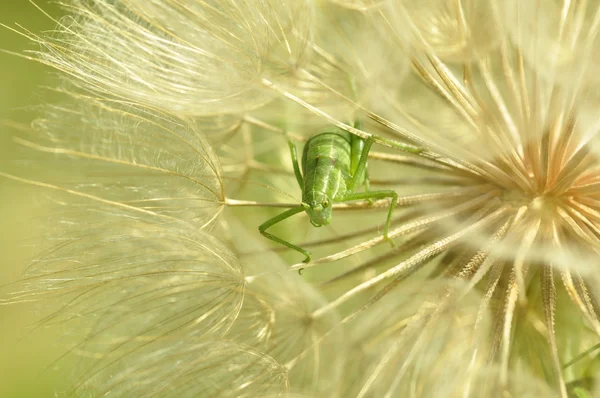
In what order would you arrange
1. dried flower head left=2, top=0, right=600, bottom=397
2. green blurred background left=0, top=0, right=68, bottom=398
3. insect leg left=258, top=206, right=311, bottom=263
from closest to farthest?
dried flower head left=2, top=0, right=600, bottom=397
insect leg left=258, top=206, right=311, bottom=263
green blurred background left=0, top=0, right=68, bottom=398

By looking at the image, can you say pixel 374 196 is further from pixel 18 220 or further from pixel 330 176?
pixel 18 220

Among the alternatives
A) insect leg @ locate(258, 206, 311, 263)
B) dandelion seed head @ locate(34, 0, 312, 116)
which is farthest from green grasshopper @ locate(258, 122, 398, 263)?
dandelion seed head @ locate(34, 0, 312, 116)

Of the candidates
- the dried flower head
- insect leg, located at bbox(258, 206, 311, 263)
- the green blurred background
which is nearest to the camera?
the dried flower head

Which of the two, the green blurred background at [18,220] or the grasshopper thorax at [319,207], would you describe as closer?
the grasshopper thorax at [319,207]

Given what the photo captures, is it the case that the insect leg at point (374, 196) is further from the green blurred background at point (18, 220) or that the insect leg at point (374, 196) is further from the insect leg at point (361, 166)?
the green blurred background at point (18, 220)

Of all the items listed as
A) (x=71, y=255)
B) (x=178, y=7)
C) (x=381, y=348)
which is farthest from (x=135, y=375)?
(x=178, y=7)

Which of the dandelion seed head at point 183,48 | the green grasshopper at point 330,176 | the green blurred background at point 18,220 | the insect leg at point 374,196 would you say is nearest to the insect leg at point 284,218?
the green grasshopper at point 330,176

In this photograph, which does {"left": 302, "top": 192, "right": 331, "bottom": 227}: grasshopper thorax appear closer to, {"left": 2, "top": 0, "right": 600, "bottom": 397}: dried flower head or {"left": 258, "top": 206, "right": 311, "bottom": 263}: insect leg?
{"left": 258, "top": 206, "right": 311, "bottom": 263}: insect leg
